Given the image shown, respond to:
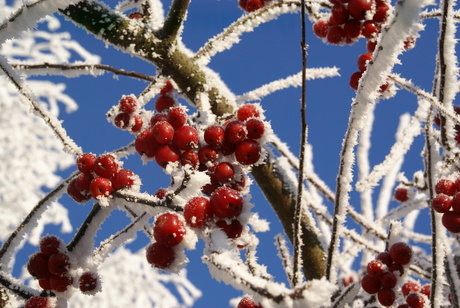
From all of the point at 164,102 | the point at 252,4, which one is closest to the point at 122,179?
the point at 164,102

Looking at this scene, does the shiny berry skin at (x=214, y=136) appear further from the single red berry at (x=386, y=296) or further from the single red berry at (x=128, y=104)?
the single red berry at (x=386, y=296)

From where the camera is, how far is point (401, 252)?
1516 mm

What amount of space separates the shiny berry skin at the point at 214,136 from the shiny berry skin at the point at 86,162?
0.33 m

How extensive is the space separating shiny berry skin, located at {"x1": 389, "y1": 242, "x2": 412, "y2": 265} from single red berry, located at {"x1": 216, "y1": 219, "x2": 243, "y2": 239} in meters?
0.80

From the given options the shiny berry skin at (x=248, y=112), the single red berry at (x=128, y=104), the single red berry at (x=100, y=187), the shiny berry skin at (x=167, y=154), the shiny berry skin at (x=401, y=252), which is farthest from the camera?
the single red berry at (x=128, y=104)

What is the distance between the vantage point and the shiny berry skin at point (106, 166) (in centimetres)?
117

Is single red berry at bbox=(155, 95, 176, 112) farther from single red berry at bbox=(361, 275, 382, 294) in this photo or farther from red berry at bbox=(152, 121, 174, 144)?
single red berry at bbox=(361, 275, 382, 294)

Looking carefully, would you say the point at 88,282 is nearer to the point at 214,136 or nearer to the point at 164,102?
the point at 214,136

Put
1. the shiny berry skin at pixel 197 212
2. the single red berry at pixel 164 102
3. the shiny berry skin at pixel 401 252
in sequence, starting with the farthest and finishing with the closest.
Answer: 1. the single red berry at pixel 164 102
2. the shiny berry skin at pixel 401 252
3. the shiny berry skin at pixel 197 212

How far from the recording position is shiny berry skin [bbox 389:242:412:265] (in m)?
1.51

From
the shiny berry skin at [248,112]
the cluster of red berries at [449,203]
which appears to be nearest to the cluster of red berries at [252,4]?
the shiny berry skin at [248,112]

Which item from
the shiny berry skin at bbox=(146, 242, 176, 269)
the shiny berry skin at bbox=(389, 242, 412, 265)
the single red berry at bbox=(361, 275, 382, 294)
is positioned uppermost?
the shiny berry skin at bbox=(389, 242, 412, 265)

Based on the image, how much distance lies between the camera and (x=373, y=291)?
5.06 ft

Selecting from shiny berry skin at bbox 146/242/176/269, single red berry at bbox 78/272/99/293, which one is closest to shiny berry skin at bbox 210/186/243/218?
shiny berry skin at bbox 146/242/176/269
